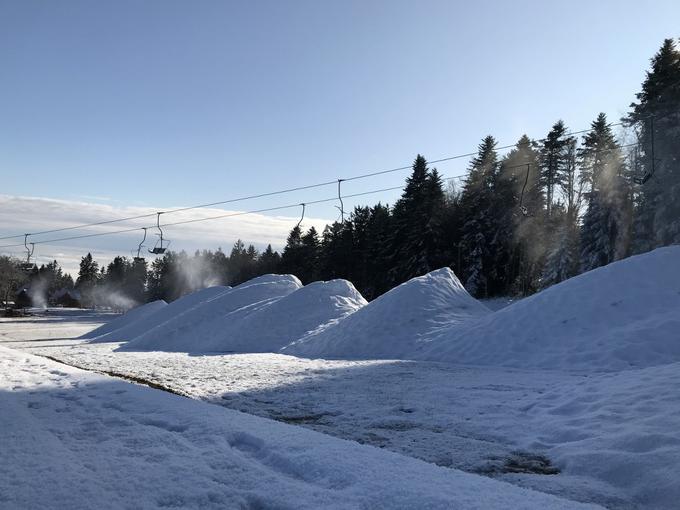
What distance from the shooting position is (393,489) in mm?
3584

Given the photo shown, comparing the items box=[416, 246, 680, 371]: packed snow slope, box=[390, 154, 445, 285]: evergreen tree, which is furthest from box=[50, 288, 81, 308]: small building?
box=[416, 246, 680, 371]: packed snow slope

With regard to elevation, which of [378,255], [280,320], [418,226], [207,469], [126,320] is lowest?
[126,320]

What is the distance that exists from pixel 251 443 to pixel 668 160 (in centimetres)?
3303

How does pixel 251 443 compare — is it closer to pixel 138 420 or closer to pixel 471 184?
pixel 138 420

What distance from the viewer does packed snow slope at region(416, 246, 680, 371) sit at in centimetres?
1112

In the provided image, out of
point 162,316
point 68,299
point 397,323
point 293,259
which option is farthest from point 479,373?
point 68,299

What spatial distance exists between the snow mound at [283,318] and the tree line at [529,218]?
5382mm

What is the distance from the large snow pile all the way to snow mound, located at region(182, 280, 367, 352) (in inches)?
12.1

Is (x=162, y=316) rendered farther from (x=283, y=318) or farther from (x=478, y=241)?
(x=478, y=241)

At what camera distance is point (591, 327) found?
1251 cm

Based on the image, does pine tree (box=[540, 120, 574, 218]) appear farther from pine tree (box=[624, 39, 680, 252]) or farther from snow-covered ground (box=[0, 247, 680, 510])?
snow-covered ground (box=[0, 247, 680, 510])

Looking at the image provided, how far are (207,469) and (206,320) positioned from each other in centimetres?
2034

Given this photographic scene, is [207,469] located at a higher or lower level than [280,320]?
lower

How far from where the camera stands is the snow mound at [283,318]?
19234 mm
